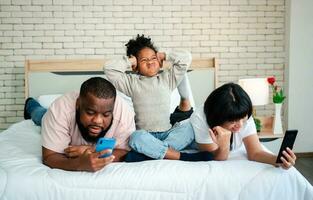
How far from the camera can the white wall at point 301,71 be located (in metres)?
3.74

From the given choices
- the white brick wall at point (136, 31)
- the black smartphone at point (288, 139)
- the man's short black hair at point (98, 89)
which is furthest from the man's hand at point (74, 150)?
the white brick wall at point (136, 31)

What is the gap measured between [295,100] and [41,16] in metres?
2.79

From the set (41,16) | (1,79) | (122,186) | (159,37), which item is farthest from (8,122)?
(122,186)

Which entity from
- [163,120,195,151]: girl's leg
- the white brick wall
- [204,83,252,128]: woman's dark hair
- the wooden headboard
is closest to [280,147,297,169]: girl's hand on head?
[204,83,252,128]: woman's dark hair

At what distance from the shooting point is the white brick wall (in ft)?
11.7

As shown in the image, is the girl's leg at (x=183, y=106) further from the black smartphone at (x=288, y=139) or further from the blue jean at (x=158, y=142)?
the black smartphone at (x=288, y=139)

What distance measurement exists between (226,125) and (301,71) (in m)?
A: 2.49

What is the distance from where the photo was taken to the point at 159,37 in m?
3.72

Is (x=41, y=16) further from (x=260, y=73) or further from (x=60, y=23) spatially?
(x=260, y=73)

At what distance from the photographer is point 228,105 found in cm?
164

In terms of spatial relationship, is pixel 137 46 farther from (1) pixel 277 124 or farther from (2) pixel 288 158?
(1) pixel 277 124

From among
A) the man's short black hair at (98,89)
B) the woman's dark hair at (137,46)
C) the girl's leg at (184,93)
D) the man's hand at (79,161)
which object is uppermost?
the woman's dark hair at (137,46)

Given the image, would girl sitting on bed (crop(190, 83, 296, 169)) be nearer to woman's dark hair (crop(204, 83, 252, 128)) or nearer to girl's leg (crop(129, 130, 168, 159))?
woman's dark hair (crop(204, 83, 252, 128))

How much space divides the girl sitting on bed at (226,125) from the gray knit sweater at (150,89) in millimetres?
335
